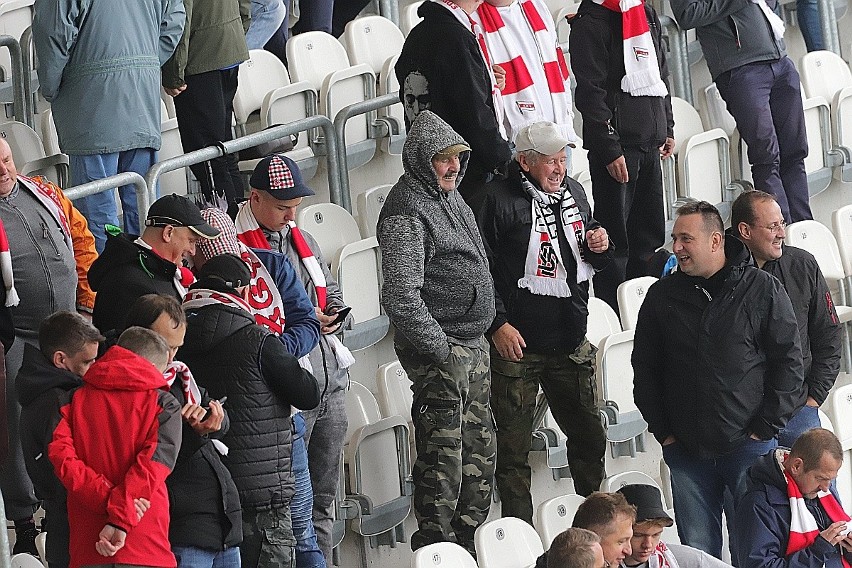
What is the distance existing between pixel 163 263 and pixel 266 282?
397 mm

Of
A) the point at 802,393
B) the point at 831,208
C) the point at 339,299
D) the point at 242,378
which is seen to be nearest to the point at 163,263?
the point at 242,378

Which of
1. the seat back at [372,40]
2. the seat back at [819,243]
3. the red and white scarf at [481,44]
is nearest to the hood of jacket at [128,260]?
the red and white scarf at [481,44]

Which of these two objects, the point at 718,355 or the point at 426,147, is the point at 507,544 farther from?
the point at 426,147

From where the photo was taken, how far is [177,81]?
611 centimetres

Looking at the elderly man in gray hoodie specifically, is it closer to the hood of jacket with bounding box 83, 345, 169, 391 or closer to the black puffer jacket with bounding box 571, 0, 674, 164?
the black puffer jacket with bounding box 571, 0, 674, 164

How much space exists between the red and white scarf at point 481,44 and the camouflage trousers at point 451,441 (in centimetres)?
102

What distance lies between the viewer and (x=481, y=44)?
20.2 feet

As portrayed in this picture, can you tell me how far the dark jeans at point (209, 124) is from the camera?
6238 mm

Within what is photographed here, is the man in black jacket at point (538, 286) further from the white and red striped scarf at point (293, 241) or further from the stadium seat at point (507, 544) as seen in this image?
the white and red striped scarf at point (293, 241)

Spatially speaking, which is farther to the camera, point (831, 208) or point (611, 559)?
point (831, 208)

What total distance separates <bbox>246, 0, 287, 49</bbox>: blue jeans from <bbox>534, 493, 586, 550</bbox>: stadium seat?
9.07 ft

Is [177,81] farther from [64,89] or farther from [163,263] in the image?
[163,263]

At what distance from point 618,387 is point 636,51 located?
4.31ft

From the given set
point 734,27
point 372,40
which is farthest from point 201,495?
point 734,27
